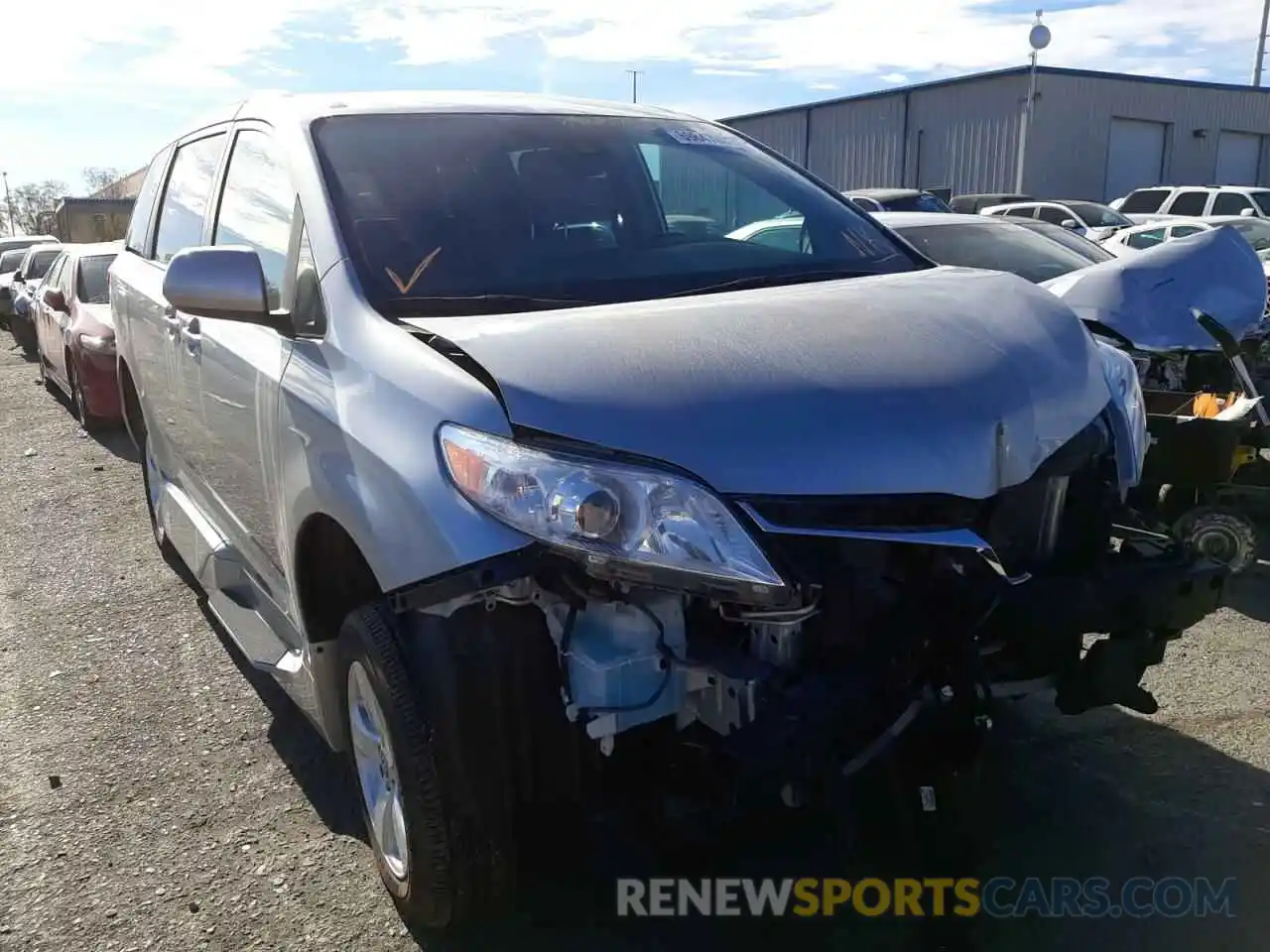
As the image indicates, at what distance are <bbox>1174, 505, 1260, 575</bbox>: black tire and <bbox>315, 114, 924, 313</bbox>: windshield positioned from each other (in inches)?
89.6

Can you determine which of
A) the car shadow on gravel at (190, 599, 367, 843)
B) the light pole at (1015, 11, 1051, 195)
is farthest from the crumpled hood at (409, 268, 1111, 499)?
the light pole at (1015, 11, 1051, 195)

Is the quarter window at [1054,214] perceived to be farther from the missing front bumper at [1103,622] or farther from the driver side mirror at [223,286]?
the driver side mirror at [223,286]

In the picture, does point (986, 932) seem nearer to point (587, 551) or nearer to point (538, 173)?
point (587, 551)

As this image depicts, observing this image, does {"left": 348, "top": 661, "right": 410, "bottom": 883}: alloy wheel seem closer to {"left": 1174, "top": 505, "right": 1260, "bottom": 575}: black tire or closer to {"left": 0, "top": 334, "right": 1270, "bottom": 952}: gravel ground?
{"left": 0, "top": 334, "right": 1270, "bottom": 952}: gravel ground

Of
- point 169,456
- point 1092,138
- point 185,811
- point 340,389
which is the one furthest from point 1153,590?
point 1092,138

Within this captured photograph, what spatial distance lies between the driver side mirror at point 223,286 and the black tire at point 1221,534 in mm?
3835

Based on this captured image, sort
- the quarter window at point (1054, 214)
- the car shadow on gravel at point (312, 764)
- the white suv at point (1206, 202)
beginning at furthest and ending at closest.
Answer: the white suv at point (1206, 202) → the quarter window at point (1054, 214) → the car shadow on gravel at point (312, 764)

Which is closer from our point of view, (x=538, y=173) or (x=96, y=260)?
(x=538, y=173)

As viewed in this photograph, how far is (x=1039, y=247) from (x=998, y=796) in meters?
5.02

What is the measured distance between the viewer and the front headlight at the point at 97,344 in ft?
28.3

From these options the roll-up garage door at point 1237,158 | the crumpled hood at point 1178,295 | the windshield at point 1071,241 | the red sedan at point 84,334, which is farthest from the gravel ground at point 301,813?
the roll-up garage door at point 1237,158

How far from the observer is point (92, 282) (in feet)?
31.7

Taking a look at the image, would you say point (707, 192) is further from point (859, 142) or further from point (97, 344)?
point (859, 142)

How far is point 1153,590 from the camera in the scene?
96.3 inches
